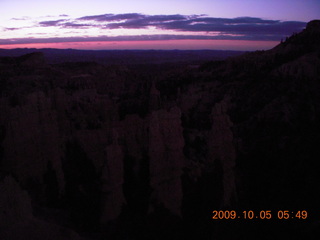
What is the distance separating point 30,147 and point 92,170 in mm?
2385

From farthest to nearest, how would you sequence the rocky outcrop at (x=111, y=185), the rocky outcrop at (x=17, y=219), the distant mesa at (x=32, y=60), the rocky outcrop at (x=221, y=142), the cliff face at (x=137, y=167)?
the distant mesa at (x=32, y=60) < the rocky outcrop at (x=221, y=142) < the cliff face at (x=137, y=167) < the rocky outcrop at (x=111, y=185) < the rocky outcrop at (x=17, y=219)

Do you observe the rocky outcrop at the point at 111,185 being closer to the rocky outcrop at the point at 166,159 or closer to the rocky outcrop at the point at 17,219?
the rocky outcrop at the point at 166,159

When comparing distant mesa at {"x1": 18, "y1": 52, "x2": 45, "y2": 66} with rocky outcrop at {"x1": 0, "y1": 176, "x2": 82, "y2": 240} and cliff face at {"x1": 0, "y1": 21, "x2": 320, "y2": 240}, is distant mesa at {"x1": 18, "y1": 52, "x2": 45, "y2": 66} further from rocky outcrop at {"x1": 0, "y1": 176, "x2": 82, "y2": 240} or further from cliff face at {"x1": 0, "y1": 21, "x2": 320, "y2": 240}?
rocky outcrop at {"x1": 0, "y1": 176, "x2": 82, "y2": 240}

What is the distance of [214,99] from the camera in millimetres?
22938

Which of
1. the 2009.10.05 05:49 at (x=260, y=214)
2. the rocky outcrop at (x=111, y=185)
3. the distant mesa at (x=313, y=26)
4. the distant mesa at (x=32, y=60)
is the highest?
the distant mesa at (x=313, y=26)

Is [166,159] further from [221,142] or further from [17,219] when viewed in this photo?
[17,219]

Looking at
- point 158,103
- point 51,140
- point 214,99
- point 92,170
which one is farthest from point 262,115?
point 51,140

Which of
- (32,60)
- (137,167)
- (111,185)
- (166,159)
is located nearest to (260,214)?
(166,159)

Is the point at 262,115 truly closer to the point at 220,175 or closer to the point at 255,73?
the point at 255,73

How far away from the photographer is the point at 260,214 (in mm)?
9609

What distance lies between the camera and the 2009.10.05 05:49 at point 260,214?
30.5 feet

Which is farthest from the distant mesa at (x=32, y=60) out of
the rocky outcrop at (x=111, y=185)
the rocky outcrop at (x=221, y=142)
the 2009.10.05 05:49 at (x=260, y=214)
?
the 2009.10.05 05:49 at (x=260, y=214)

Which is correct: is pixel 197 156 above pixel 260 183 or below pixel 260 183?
above

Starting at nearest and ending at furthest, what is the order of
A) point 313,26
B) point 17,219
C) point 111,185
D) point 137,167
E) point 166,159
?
1. point 17,219
2. point 111,185
3. point 166,159
4. point 137,167
5. point 313,26
